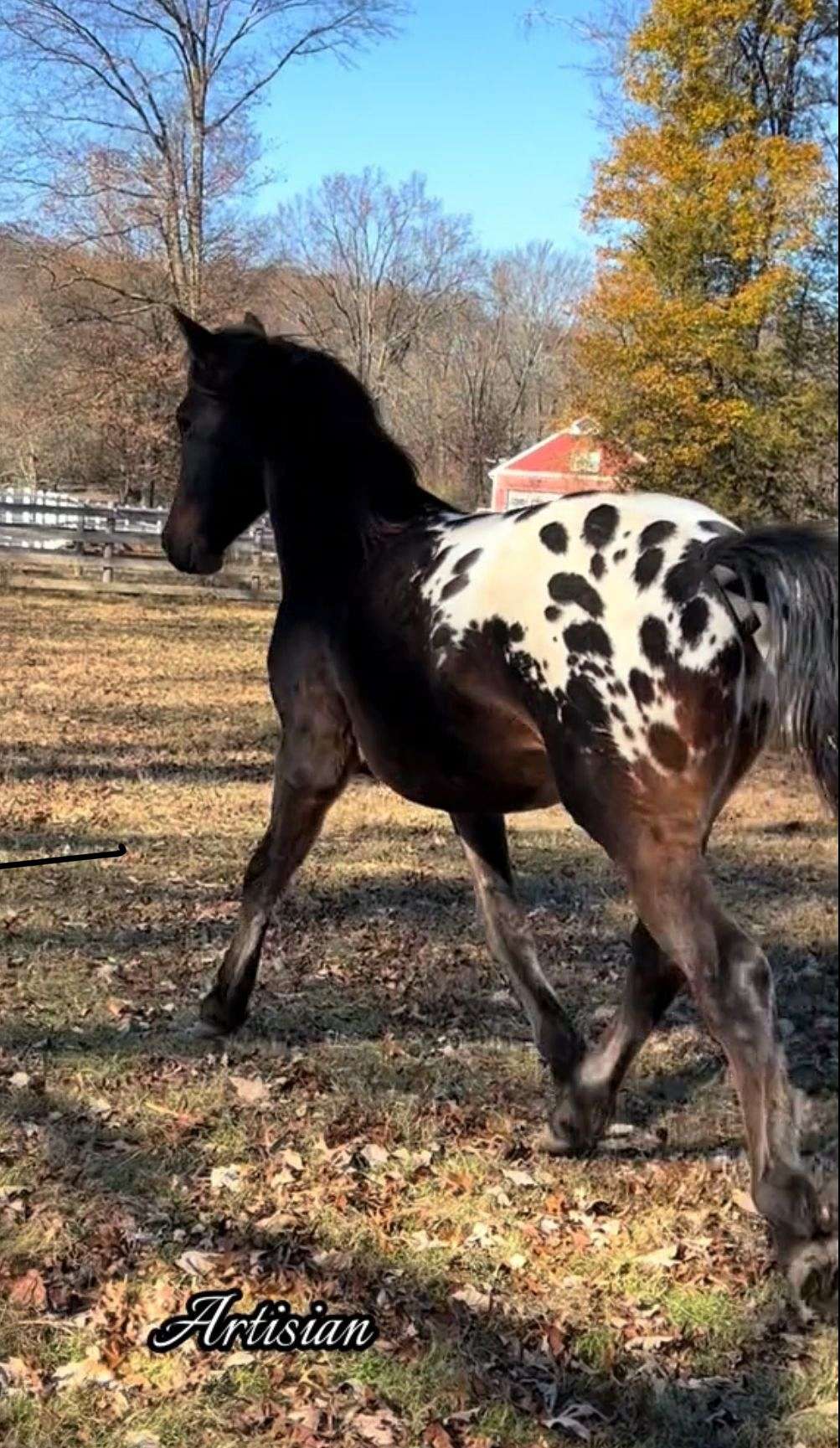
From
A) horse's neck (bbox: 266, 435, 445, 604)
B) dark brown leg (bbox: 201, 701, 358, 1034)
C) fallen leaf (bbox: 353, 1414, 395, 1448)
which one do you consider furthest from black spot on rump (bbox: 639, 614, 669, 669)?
fallen leaf (bbox: 353, 1414, 395, 1448)

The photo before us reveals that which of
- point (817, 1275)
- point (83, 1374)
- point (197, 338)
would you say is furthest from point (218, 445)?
point (817, 1275)

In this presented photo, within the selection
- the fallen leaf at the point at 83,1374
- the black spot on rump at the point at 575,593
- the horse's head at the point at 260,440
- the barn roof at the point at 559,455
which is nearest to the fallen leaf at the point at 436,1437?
the fallen leaf at the point at 83,1374

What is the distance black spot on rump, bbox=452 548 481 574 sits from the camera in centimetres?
275

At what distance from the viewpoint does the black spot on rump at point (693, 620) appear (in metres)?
2.27

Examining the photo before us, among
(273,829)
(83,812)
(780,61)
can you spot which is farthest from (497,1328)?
(83,812)

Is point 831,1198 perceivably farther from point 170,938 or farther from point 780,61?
point 170,938

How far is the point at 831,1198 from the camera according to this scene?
74cm

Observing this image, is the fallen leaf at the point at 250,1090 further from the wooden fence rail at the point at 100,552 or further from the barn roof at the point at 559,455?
the wooden fence rail at the point at 100,552

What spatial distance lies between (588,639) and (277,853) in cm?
170

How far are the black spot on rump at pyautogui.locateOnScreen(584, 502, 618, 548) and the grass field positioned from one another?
0.65m

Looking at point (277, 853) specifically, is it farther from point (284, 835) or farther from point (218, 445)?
point (218, 445)

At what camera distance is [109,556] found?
11.9 m

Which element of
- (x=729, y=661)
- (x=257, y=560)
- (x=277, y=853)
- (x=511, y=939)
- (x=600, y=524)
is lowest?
(x=511, y=939)

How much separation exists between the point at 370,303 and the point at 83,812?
12.3 ft
